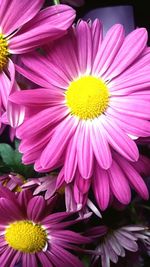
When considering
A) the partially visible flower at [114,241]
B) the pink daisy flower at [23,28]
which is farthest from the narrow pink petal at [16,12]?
the partially visible flower at [114,241]

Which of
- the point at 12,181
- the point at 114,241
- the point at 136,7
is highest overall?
the point at 136,7

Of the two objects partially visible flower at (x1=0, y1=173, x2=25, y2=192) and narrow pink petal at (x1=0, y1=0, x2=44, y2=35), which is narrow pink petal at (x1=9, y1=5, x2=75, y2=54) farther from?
partially visible flower at (x1=0, y1=173, x2=25, y2=192)

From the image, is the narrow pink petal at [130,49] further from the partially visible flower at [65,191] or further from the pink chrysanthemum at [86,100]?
the partially visible flower at [65,191]

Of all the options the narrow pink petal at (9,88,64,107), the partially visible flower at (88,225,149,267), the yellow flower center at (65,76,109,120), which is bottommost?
the partially visible flower at (88,225,149,267)

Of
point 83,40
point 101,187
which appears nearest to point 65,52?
point 83,40

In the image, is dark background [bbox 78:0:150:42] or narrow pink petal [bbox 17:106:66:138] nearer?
narrow pink petal [bbox 17:106:66:138]

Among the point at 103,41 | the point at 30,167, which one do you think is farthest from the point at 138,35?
the point at 30,167

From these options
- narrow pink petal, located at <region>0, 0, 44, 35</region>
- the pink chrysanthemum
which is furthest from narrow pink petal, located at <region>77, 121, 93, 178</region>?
narrow pink petal, located at <region>0, 0, 44, 35</region>

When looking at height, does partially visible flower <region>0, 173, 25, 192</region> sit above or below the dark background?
below

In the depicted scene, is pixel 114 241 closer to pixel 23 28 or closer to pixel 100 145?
pixel 100 145
